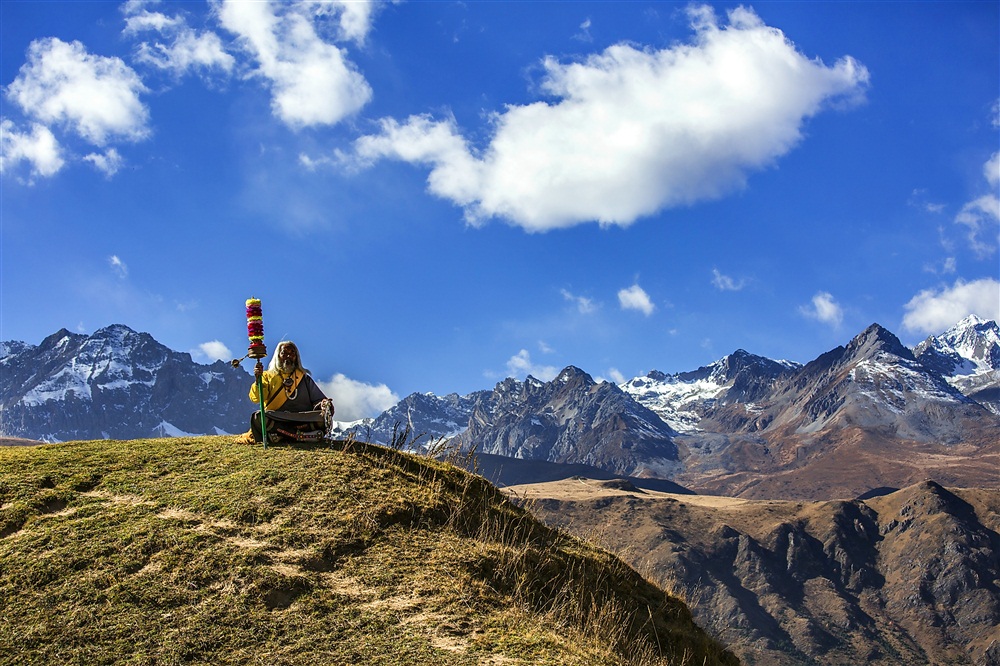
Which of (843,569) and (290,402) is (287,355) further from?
(843,569)

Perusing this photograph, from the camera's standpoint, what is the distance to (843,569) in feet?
564

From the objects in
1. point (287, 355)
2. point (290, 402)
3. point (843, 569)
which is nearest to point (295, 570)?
point (290, 402)

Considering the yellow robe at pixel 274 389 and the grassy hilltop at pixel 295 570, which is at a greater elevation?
the yellow robe at pixel 274 389

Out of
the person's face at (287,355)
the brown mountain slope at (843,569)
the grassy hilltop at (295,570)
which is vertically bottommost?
the brown mountain slope at (843,569)

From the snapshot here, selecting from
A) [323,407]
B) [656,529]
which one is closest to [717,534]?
[656,529]

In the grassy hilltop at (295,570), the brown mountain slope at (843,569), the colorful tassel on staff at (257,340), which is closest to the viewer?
the grassy hilltop at (295,570)

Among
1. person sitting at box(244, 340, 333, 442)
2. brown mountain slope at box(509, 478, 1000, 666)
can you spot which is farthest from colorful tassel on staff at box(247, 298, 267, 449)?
brown mountain slope at box(509, 478, 1000, 666)

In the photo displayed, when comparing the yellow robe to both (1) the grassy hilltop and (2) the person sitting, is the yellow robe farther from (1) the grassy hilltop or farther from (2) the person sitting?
(1) the grassy hilltop

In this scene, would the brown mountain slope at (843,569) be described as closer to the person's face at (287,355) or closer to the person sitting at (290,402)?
the person sitting at (290,402)

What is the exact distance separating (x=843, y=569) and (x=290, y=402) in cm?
17755

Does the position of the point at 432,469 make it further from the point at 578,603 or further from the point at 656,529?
the point at 656,529

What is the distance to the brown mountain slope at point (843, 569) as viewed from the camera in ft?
480

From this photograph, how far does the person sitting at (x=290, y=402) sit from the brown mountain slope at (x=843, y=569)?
126874 mm

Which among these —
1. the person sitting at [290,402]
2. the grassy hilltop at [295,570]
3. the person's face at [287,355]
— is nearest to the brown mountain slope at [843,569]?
the person sitting at [290,402]
